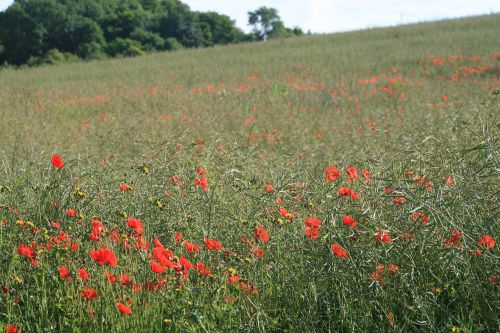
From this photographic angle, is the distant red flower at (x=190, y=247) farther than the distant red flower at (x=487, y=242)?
Yes

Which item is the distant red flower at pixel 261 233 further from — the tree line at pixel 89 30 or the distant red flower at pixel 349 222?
the tree line at pixel 89 30

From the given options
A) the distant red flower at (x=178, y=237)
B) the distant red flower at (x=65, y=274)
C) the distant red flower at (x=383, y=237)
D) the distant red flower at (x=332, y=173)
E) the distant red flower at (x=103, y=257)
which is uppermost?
the distant red flower at (x=332, y=173)

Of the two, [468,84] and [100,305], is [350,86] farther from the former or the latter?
[100,305]

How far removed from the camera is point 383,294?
237 centimetres

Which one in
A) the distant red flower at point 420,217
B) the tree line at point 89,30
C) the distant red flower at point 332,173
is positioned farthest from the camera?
the tree line at point 89,30

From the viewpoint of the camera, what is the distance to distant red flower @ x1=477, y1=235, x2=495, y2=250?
2279mm

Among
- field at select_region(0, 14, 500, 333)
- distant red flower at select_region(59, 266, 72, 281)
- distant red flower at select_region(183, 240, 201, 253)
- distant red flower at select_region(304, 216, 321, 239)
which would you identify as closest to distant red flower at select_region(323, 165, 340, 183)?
field at select_region(0, 14, 500, 333)

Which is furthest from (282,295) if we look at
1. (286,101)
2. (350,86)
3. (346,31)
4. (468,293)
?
(346,31)

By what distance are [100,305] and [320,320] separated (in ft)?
2.70

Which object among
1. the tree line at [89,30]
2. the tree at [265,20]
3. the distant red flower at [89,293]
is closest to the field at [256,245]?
the distant red flower at [89,293]

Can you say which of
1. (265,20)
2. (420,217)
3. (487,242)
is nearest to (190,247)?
(420,217)

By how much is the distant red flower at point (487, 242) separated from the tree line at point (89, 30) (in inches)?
1339

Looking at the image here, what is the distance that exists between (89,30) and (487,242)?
3934 cm

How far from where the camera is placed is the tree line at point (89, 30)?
38781 millimetres
